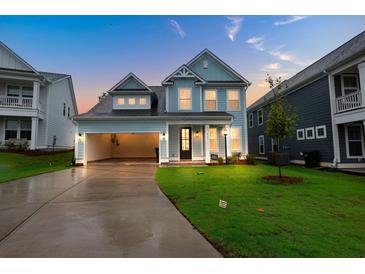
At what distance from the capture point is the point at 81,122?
14141 mm

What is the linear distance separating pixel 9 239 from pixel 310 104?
650 inches

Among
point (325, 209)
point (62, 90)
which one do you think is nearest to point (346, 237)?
point (325, 209)

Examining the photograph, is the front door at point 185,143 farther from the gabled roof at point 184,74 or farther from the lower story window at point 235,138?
the gabled roof at point 184,74

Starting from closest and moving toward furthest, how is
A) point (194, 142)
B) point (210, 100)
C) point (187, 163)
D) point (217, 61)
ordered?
point (187, 163)
point (194, 142)
point (210, 100)
point (217, 61)

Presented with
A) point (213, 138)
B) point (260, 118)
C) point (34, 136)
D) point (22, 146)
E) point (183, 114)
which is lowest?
point (22, 146)

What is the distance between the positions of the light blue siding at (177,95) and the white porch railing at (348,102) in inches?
346

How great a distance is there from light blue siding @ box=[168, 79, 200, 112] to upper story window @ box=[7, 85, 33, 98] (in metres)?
13.0

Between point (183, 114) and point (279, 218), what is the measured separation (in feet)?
36.9

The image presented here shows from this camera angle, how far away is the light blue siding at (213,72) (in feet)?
54.5

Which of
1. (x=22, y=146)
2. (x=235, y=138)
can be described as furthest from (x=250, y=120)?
(x=22, y=146)

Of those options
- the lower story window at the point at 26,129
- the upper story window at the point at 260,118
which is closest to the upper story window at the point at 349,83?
the upper story window at the point at 260,118

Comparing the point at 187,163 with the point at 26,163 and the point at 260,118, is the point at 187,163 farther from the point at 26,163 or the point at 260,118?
the point at 26,163

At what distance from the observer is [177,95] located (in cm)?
1577
